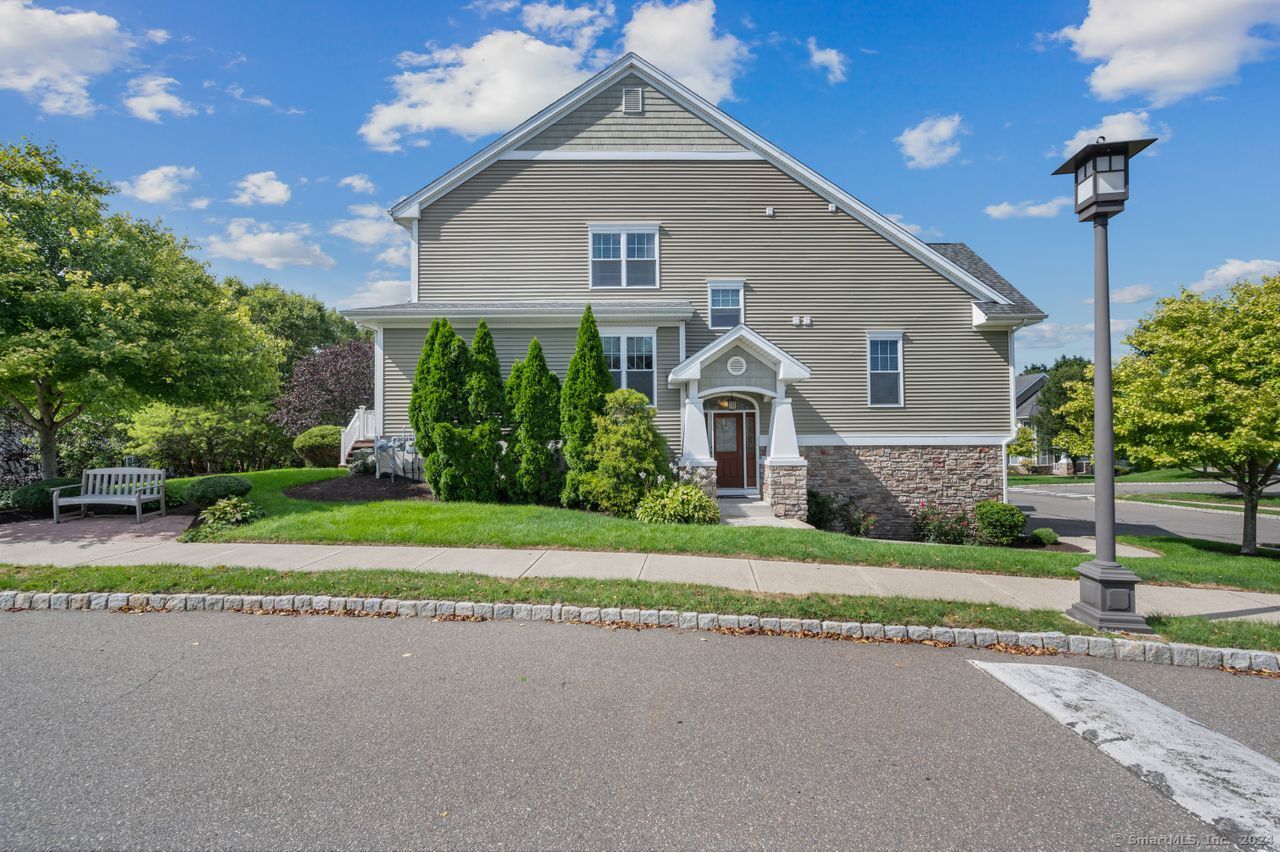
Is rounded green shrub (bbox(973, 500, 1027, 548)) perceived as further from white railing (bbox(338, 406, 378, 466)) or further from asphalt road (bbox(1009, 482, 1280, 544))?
white railing (bbox(338, 406, 378, 466))

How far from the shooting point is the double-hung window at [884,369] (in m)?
15.7

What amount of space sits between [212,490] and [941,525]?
15478mm

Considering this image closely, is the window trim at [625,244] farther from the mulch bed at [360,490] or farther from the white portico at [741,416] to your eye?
the mulch bed at [360,490]

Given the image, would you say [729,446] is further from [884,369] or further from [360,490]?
[360,490]

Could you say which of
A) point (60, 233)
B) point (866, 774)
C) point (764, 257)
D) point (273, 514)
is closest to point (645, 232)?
point (764, 257)

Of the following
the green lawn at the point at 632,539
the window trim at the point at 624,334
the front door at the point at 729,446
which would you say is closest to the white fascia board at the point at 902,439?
the front door at the point at 729,446

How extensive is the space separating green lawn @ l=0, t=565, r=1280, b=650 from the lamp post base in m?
0.18

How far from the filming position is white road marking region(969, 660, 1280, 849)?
314cm

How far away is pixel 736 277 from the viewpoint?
15.8m

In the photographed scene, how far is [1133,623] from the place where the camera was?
19.2ft

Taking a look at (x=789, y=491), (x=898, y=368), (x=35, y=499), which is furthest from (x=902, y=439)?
(x=35, y=499)

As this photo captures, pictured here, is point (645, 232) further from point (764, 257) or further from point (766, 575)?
point (766, 575)

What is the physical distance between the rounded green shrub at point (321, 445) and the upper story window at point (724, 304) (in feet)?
43.7

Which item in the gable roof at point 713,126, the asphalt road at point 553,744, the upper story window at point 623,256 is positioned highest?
the gable roof at point 713,126
